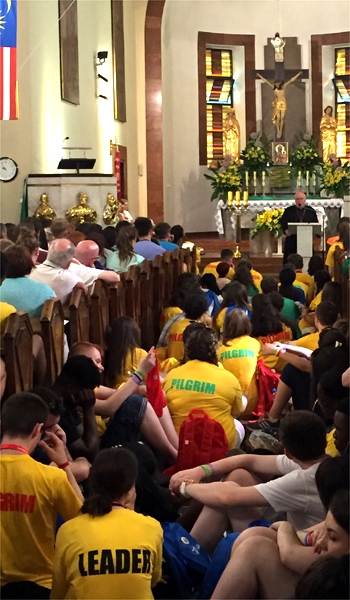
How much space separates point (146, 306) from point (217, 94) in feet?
43.8

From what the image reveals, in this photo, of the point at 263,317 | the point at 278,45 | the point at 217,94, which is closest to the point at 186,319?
the point at 263,317

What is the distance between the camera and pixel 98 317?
18.2 feet

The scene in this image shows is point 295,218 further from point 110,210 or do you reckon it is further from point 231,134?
point 231,134

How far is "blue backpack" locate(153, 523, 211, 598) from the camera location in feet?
10.7

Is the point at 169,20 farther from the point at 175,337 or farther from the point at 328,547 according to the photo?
the point at 328,547

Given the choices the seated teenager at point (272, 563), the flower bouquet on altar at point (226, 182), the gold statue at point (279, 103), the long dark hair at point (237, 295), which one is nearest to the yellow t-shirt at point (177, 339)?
the long dark hair at point (237, 295)

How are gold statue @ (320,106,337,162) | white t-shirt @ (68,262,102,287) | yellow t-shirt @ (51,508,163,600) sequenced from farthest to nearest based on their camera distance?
gold statue @ (320,106,337,162)
white t-shirt @ (68,262,102,287)
yellow t-shirt @ (51,508,163,600)

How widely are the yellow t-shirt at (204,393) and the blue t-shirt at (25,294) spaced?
2.71 feet

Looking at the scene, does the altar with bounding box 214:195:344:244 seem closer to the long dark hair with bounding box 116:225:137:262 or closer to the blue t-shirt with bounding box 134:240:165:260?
the blue t-shirt with bounding box 134:240:165:260

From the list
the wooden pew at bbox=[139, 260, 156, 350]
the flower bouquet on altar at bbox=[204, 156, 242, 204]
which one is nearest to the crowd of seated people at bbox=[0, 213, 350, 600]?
the wooden pew at bbox=[139, 260, 156, 350]

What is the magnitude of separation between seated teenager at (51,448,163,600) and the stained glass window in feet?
57.8

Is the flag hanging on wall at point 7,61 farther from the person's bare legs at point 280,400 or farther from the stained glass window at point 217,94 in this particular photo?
the stained glass window at point 217,94

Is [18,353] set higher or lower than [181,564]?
higher

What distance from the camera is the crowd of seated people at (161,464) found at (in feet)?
9.12
